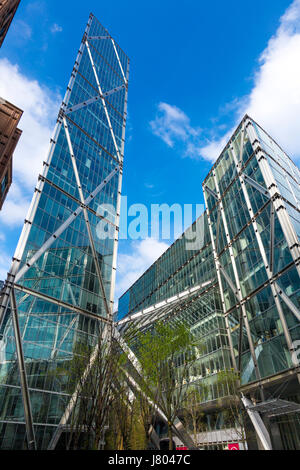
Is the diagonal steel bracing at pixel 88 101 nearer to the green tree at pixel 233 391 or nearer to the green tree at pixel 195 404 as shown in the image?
the green tree at pixel 233 391

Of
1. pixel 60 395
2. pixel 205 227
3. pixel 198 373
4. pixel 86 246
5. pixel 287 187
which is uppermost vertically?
pixel 205 227

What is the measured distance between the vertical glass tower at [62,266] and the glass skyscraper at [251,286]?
8.06 m

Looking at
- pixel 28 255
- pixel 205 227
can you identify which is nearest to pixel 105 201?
pixel 28 255

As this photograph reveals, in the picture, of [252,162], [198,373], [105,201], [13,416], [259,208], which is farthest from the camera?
[105,201]

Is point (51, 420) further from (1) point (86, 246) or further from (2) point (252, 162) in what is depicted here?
(2) point (252, 162)

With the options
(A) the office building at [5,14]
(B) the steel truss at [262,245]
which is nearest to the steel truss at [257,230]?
(B) the steel truss at [262,245]

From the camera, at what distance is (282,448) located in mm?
25766

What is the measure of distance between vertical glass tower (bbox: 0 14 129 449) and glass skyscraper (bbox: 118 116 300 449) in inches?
317

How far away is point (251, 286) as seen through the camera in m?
29.7

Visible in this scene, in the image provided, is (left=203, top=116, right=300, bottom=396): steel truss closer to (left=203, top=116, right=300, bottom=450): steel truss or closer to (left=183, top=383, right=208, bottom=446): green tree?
(left=203, top=116, right=300, bottom=450): steel truss

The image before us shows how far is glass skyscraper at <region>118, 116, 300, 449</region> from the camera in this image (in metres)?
24.8

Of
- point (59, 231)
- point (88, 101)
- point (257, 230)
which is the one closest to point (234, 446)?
point (257, 230)

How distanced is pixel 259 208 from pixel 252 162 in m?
5.94

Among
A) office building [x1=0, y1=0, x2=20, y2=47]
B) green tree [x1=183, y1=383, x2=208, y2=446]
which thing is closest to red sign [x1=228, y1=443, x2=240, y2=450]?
green tree [x1=183, y1=383, x2=208, y2=446]
